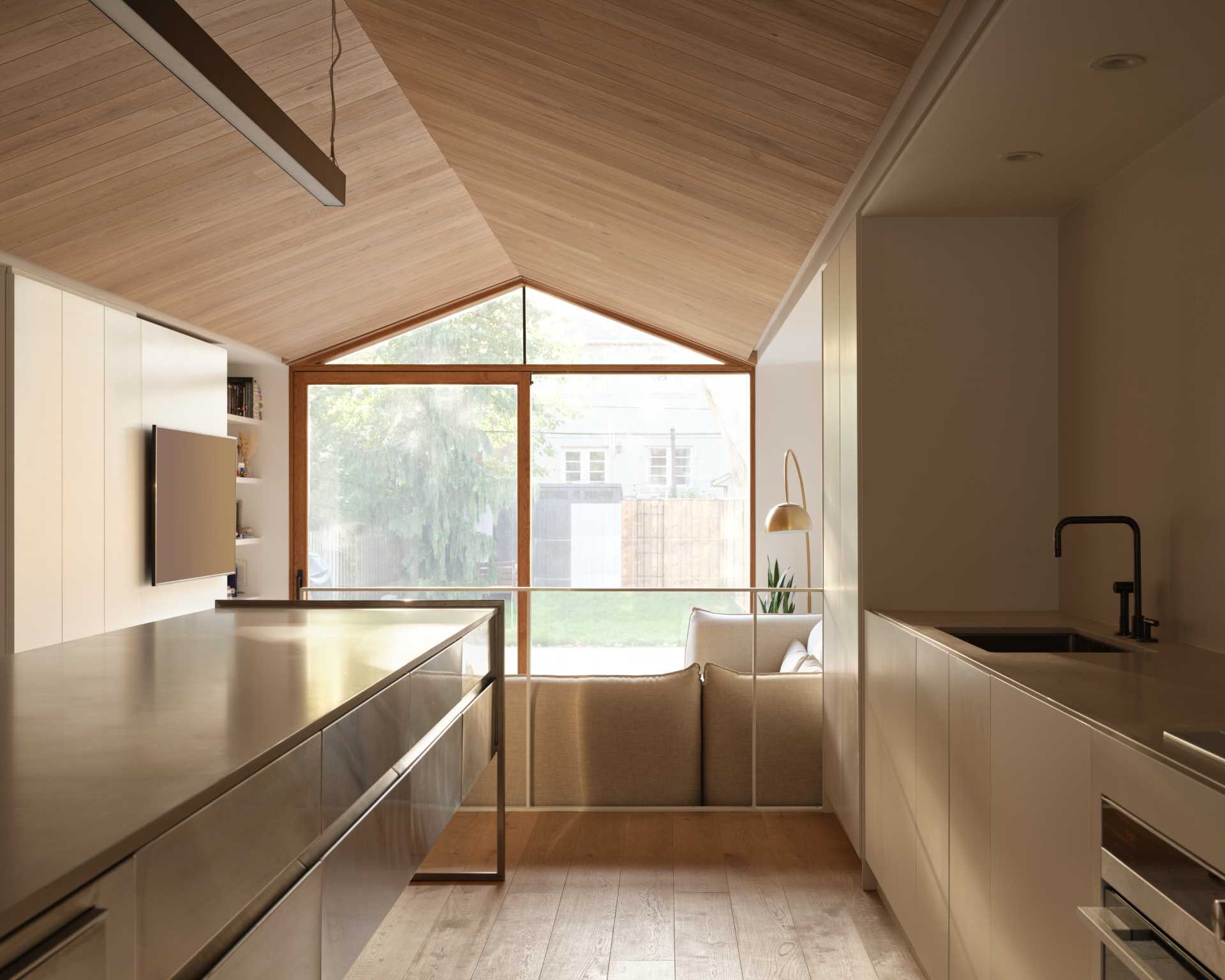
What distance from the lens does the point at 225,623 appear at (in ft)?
8.45

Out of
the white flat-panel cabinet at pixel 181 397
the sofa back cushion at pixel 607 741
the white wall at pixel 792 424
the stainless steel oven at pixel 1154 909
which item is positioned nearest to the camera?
the stainless steel oven at pixel 1154 909

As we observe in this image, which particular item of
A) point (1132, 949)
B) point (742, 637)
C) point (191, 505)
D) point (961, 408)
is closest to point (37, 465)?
point (191, 505)

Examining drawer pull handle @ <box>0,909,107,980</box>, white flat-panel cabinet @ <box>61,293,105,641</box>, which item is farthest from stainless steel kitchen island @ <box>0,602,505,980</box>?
white flat-panel cabinet @ <box>61,293,105,641</box>

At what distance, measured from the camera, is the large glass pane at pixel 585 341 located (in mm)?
7289

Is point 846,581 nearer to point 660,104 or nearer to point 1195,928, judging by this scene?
point 660,104

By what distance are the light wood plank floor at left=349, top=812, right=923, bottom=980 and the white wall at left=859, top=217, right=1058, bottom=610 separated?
969 millimetres

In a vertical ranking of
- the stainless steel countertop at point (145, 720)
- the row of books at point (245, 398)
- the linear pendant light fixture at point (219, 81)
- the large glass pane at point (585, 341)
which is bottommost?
the stainless steel countertop at point (145, 720)

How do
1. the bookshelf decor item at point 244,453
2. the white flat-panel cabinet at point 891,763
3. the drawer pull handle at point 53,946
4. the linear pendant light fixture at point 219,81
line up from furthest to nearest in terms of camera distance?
the bookshelf decor item at point 244,453
the white flat-panel cabinet at point 891,763
the linear pendant light fixture at point 219,81
the drawer pull handle at point 53,946

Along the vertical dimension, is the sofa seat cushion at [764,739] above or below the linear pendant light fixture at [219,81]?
below

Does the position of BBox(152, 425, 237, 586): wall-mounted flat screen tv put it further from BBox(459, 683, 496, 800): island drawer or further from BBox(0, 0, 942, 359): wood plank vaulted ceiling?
BBox(459, 683, 496, 800): island drawer

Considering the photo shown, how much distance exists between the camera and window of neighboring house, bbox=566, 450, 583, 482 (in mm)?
7312

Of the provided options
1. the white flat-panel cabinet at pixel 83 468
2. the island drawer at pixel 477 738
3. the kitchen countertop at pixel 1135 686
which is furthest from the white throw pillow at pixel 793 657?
the white flat-panel cabinet at pixel 83 468

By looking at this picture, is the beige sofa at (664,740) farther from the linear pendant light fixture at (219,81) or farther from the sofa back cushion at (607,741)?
the linear pendant light fixture at (219,81)

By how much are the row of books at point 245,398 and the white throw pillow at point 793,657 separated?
13.8 feet
